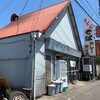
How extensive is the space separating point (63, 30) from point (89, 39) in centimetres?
849

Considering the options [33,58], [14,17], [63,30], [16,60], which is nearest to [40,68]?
[33,58]

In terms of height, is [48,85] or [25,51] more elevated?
[25,51]

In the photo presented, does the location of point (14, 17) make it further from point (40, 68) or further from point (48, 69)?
point (40, 68)

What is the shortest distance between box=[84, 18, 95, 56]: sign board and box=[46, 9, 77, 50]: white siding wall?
415 cm

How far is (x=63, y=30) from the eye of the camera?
18.4 metres

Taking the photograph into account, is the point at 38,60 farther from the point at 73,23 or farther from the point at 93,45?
the point at 93,45

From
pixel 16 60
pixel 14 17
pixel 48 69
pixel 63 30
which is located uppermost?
pixel 14 17

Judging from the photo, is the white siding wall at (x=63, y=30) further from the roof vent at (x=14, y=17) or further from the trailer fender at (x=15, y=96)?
the roof vent at (x=14, y=17)

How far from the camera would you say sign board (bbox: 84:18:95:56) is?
25.9m

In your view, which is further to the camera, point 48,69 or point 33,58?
point 48,69

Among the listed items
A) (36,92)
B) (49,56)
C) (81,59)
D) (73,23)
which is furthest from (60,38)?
(81,59)

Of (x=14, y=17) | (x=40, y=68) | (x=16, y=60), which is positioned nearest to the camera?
(x=40, y=68)

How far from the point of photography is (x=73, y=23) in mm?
21328

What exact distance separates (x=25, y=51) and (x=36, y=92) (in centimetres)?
257
